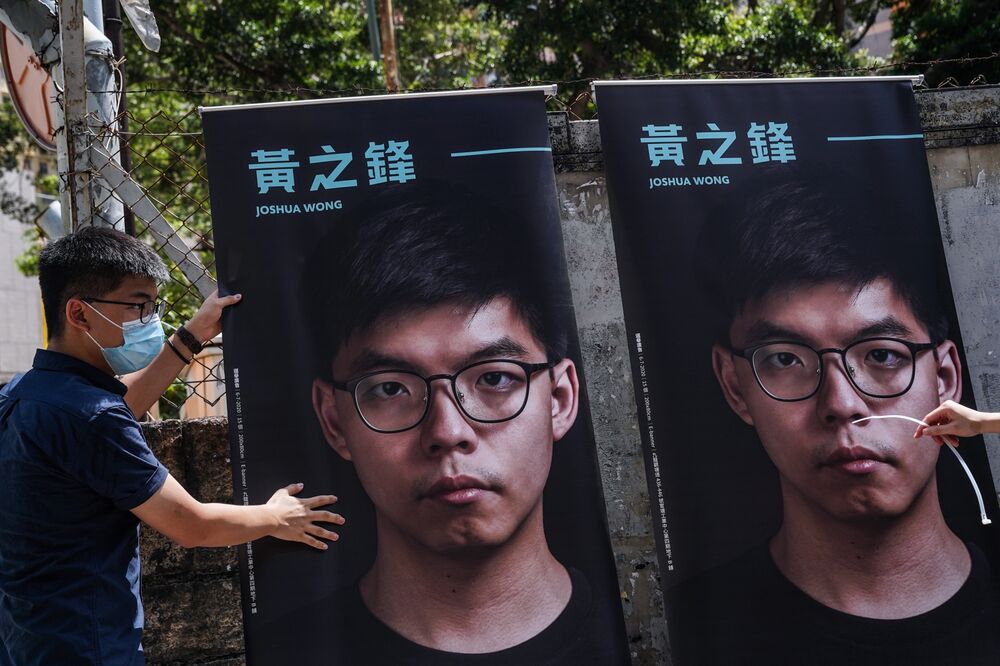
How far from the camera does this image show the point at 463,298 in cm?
335

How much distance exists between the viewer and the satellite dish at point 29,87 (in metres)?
4.25

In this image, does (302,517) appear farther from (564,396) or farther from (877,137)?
(877,137)

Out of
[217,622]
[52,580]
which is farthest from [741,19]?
[52,580]

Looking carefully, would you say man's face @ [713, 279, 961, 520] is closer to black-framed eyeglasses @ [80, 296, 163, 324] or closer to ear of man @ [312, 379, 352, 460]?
ear of man @ [312, 379, 352, 460]

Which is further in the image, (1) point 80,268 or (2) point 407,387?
(2) point 407,387

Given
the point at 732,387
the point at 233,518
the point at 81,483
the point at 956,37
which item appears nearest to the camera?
the point at 81,483

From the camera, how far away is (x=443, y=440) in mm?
3250

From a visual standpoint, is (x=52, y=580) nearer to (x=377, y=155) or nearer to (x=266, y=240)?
(x=266, y=240)

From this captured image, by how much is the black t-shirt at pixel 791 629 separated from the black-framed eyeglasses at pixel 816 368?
60 cm

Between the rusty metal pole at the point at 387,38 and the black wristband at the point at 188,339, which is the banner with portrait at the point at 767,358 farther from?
the rusty metal pole at the point at 387,38

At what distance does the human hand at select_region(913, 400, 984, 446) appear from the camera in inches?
122

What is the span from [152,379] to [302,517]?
650 millimetres

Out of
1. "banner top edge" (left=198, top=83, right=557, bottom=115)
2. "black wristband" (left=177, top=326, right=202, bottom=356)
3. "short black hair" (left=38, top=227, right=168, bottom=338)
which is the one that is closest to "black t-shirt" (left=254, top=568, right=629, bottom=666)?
"black wristband" (left=177, top=326, right=202, bottom=356)

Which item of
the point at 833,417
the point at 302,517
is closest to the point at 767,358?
the point at 833,417
